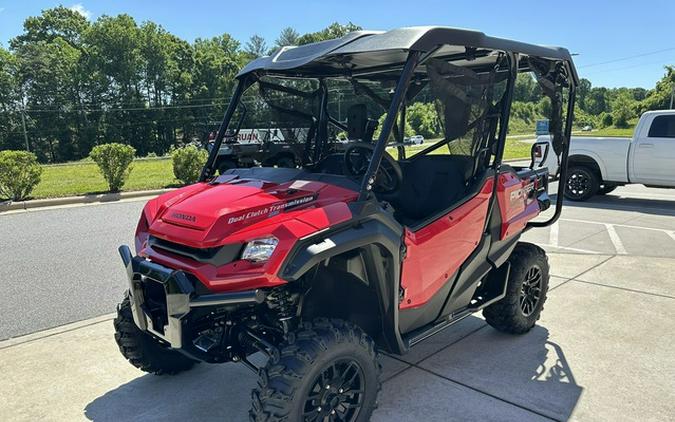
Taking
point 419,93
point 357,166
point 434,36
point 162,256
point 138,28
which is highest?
point 138,28

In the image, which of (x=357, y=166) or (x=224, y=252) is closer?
(x=224, y=252)

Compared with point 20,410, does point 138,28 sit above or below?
above

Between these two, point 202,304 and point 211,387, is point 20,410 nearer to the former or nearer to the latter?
point 211,387

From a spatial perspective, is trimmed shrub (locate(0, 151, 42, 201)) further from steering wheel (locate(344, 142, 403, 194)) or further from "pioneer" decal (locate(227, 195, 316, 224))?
"pioneer" decal (locate(227, 195, 316, 224))

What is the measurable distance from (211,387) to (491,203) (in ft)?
7.46

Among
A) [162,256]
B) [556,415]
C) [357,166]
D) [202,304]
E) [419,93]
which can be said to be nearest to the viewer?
[202,304]

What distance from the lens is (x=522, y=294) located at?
13.5 feet

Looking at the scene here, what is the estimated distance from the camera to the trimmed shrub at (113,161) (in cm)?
1311

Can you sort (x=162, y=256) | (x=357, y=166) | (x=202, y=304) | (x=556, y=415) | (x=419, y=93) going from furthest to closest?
(x=419, y=93) → (x=357, y=166) → (x=556, y=415) → (x=162, y=256) → (x=202, y=304)

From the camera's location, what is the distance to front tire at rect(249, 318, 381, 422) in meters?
2.36

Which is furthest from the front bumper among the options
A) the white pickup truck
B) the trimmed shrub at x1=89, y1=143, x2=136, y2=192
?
the trimmed shrub at x1=89, y1=143, x2=136, y2=192

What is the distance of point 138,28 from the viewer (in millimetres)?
61031

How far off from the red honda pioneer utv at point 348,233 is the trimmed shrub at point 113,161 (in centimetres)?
1046

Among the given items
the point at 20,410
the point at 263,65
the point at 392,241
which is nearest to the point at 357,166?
the point at 392,241
